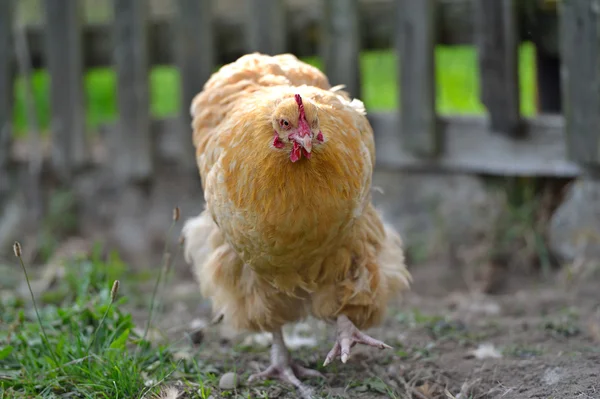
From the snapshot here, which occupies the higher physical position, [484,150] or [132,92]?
[132,92]

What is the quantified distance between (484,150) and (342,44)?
1197 mm

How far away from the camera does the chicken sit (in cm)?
306

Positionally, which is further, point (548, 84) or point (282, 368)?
point (548, 84)

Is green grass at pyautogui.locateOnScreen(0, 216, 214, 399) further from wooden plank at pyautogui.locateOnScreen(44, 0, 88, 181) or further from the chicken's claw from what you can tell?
wooden plank at pyautogui.locateOnScreen(44, 0, 88, 181)

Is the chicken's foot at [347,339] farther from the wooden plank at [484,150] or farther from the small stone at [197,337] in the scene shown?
the wooden plank at [484,150]

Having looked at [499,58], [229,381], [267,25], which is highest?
[267,25]

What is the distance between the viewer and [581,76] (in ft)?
15.0

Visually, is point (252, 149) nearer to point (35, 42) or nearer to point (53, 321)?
point (53, 321)

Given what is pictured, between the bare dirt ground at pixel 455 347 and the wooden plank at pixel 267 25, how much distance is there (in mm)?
1830

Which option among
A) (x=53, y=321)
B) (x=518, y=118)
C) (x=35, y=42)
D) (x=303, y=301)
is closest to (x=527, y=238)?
(x=518, y=118)

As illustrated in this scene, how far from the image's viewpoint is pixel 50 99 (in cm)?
625

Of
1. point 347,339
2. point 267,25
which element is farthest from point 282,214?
point 267,25

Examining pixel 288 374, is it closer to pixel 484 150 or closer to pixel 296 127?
pixel 296 127

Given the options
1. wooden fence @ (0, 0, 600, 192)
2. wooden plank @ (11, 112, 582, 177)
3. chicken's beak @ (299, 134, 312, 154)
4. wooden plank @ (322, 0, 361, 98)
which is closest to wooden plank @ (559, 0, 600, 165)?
wooden fence @ (0, 0, 600, 192)
